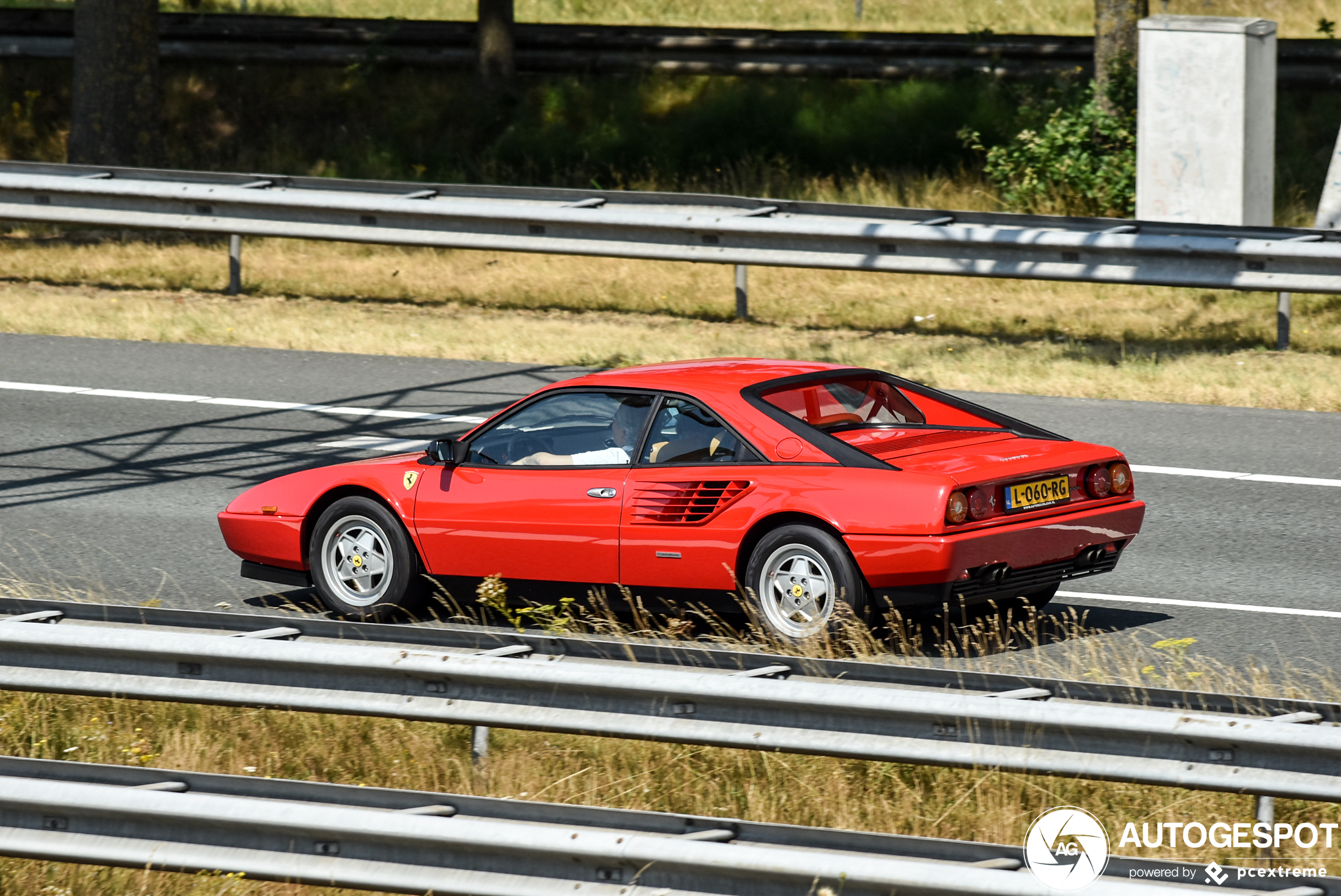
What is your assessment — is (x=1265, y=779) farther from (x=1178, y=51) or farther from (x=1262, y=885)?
(x=1178, y=51)

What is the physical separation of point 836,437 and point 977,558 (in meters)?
0.90

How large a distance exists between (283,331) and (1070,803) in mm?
10798

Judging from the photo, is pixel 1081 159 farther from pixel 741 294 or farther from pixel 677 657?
pixel 677 657

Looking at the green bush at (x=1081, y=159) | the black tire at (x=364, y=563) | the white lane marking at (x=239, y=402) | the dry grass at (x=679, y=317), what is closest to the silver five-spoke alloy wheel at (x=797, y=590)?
the black tire at (x=364, y=563)

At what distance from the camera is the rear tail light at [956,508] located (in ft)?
23.7

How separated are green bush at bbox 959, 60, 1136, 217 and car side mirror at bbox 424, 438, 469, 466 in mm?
10565

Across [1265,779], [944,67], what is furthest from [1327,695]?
[944,67]

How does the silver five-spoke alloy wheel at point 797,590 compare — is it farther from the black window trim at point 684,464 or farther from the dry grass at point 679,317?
the dry grass at point 679,317

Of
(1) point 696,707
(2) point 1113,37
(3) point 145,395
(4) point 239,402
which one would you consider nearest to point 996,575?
(1) point 696,707

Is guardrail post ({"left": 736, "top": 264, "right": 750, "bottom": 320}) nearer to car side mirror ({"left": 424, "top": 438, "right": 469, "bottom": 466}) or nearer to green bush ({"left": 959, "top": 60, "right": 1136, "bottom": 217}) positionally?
green bush ({"left": 959, "top": 60, "right": 1136, "bottom": 217})

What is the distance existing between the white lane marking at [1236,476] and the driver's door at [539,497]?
4.36 m

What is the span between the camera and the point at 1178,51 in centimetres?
1575

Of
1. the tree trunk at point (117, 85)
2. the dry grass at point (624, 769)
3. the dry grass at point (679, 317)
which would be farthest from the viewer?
the tree trunk at point (117, 85)

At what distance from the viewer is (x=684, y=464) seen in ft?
25.7
